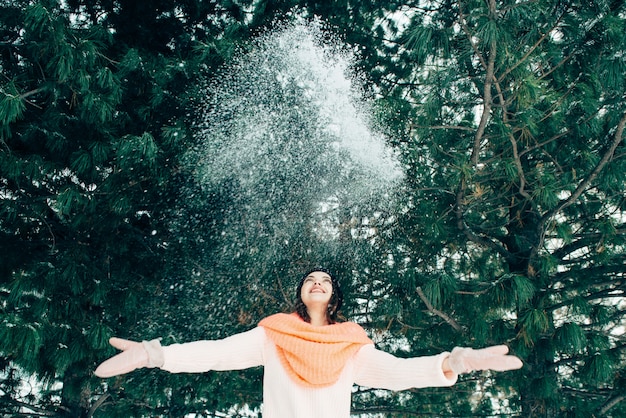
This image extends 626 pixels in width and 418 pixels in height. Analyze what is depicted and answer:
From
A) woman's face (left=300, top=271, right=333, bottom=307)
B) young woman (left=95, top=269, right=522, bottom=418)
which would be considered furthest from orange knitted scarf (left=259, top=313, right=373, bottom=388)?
woman's face (left=300, top=271, right=333, bottom=307)

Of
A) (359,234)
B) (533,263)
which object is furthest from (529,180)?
(359,234)

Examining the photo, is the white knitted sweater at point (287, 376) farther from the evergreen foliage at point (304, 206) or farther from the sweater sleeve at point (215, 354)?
the evergreen foliage at point (304, 206)

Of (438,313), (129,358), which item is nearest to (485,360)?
(129,358)

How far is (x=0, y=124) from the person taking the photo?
3.37 meters

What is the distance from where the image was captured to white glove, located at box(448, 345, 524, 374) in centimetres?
181

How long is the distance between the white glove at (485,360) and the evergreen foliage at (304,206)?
1576 millimetres

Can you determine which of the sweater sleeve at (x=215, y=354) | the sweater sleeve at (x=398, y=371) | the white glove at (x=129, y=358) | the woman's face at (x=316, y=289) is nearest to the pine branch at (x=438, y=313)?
the woman's face at (x=316, y=289)

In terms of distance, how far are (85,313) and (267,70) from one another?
81.8 inches

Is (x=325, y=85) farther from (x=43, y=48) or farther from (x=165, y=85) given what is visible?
(x=43, y=48)

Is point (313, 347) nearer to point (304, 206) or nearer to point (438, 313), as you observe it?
point (438, 313)

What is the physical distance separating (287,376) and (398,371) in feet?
1.22

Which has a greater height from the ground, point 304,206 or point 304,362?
point 304,206

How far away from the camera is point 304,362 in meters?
2.06

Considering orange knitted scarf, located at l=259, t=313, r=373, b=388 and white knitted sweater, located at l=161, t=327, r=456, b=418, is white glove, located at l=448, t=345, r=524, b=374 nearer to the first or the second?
white knitted sweater, located at l=161, t=327, r=456, b=418
